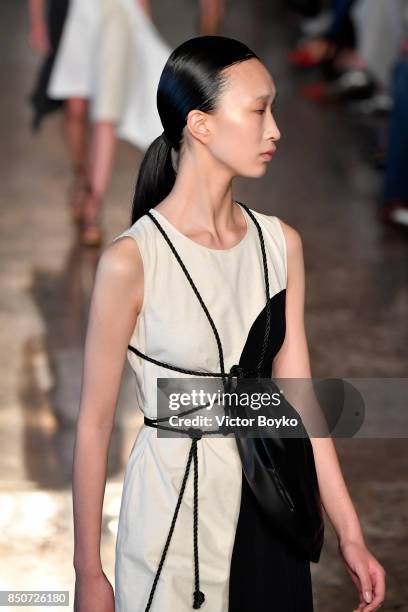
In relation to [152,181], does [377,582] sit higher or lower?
lower

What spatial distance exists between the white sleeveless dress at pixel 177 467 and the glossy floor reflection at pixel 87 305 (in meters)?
1.20

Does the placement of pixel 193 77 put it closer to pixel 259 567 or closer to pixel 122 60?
pixel 259 567

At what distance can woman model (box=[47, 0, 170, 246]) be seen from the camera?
5.47m

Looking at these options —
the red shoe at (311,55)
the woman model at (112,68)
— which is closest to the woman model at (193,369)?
the woman model at (112,68)

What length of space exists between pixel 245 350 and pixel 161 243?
202mm

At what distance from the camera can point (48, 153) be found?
293 inches

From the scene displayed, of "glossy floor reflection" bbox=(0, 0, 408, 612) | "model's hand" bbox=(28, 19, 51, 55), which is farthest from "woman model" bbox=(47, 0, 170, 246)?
"glossy floor reflection" bbox=(0, 0, 408, 612)

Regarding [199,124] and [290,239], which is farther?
[290,239]

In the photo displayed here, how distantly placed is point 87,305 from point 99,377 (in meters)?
3.27

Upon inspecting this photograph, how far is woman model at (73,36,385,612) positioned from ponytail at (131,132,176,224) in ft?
0.26

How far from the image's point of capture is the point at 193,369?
188 cm

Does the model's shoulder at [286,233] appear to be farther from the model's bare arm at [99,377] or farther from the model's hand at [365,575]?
the model's hand at [365,575]

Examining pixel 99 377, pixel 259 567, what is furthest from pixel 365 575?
pixel 99 377

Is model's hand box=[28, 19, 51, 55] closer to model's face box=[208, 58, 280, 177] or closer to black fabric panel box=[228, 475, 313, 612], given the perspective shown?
model's face box=[208, 58, 280, 177]
